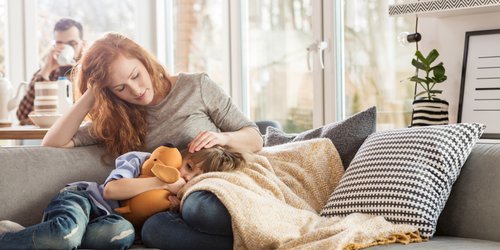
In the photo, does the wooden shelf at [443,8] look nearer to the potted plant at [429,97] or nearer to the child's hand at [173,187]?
the potted plant at [429,97]

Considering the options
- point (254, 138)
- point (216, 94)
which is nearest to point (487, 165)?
point (254, 138)

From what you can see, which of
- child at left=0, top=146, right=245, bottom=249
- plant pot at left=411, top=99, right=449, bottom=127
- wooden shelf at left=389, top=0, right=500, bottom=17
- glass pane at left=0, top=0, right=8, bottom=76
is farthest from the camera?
glass pane at left=0, top=0, right=8, bottom=76

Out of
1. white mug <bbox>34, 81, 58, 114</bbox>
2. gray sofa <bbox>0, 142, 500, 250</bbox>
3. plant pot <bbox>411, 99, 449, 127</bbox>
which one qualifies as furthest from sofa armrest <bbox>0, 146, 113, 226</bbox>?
plant pot <bbox>411, 99, 449, 127</bbox>

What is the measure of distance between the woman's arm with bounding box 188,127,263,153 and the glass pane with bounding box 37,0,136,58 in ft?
9.77

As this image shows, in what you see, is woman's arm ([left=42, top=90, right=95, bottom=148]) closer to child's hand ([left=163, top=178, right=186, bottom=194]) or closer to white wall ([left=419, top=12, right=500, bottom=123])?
child's hand ([left=163, top=178, right=186, bottom=194])

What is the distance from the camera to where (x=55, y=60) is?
454 cm

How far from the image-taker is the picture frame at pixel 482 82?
3.33 meters

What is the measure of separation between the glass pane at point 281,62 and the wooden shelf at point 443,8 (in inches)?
39.3

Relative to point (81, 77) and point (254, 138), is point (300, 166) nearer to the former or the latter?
point (254, 138)

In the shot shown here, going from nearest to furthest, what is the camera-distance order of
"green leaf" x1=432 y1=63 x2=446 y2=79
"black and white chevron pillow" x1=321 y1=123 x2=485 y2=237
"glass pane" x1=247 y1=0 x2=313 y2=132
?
"black and white chevron pillow" x1=321 y1=123 x2=485 y2=237
"green leaf" x1=432 y1=63 x2=446 y2=79
"glass pane" x1=247 y1=0 x2=313 y2=132

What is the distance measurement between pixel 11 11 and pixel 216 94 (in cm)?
295

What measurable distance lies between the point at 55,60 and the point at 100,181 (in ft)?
5.87

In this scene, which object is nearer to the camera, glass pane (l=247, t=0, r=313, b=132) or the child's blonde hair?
the child's blonde hair

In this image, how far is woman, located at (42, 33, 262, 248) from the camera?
287cm
